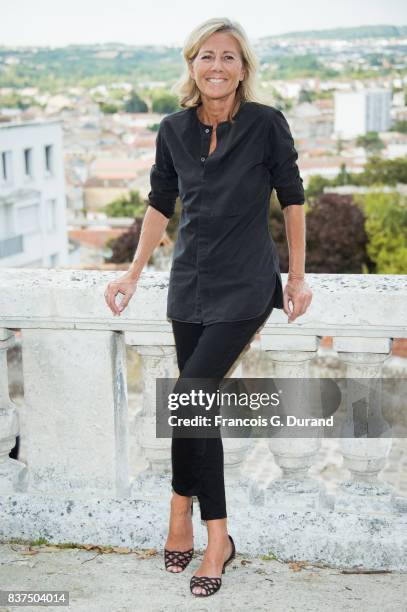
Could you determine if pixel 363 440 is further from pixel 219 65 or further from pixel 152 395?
pixel 219 65

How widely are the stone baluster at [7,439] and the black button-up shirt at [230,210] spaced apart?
86cm

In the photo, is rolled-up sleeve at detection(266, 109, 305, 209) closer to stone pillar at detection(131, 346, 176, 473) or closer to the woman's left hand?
the woman's left hand

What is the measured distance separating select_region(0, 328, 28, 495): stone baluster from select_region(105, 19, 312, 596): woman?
2.56 feet

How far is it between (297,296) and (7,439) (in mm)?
1344

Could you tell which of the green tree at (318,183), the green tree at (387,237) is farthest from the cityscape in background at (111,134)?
the green tree at (387,237)

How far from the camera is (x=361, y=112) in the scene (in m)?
171

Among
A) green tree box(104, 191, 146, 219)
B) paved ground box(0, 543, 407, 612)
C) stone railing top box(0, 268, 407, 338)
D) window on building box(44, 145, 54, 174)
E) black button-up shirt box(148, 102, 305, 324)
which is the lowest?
green tree box(104, 191, 146, 219)

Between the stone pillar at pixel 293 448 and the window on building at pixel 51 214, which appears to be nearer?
the stone pillar at pixel 293 448

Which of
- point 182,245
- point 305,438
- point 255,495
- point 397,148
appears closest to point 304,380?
point 305,438

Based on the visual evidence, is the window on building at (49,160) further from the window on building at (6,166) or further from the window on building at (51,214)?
the window on building at (6,166)

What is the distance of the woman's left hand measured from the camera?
9.84 feet

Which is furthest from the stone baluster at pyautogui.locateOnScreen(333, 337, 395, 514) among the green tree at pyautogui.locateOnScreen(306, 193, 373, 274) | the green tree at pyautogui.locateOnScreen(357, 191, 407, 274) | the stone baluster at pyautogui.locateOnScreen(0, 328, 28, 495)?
the green tree at pyautogui.locateOnScreen(306, 193, 373, 274)

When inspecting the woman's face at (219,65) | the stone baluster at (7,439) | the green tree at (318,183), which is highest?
the woman's face at (219,65)

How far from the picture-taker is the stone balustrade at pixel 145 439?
3.13 m
